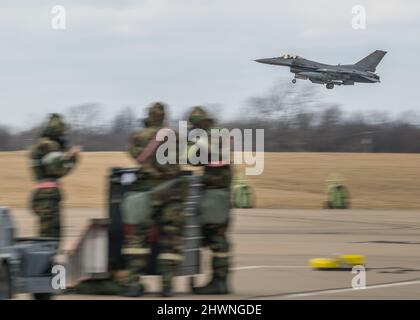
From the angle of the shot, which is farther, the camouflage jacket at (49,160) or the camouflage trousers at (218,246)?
the camouflage jacket at (49,160)

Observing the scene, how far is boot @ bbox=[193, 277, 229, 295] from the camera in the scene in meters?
12.5

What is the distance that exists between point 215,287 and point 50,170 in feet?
7.70

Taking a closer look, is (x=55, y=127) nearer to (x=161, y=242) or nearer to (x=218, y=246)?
(x=161, y=242)

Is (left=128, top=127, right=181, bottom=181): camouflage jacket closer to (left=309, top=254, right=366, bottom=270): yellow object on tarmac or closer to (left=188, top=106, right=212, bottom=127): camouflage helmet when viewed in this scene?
(left=188, top=106, right=212, bottom=127): camouflage helmet

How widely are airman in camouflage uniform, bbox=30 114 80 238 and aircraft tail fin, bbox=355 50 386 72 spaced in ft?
196

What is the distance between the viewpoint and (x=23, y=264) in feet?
37.6

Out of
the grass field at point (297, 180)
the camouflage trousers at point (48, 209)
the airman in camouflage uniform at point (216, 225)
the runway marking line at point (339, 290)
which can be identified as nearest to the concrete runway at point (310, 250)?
the runway marking line at point (339, 290)

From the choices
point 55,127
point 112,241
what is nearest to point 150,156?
point 112,241

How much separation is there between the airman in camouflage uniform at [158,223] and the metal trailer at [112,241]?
21 centimetres

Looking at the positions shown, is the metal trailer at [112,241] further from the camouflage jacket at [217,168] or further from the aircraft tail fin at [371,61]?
the aircraft tail fin at [371,61]

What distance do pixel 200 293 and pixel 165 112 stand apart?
2.01 m

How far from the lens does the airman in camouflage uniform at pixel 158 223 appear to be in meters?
12.0

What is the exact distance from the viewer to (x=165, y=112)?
12.3 metres
